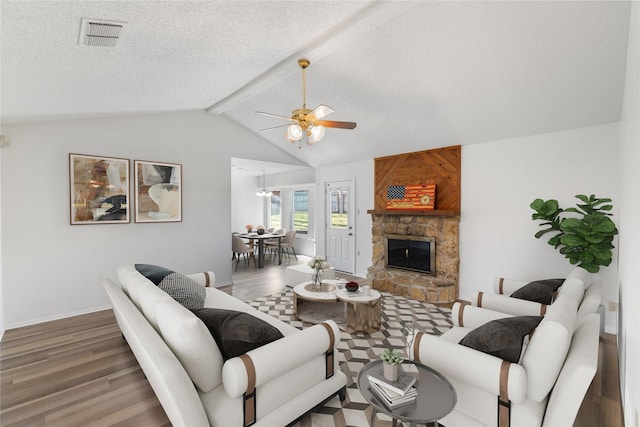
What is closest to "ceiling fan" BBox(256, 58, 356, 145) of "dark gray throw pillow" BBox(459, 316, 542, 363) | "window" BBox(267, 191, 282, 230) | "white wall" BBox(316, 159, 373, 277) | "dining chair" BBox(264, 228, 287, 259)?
"dark gray throw pillow" BBox(459, 316, 542, 363)

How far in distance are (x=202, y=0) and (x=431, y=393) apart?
9.46 feet

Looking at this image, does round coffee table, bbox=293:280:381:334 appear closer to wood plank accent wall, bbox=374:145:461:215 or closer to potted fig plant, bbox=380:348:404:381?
potted fig plant, bbox=380:348:404:381

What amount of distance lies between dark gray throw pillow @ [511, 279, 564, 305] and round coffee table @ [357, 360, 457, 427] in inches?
72.6

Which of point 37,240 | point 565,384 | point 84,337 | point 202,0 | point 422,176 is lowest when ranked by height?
point 84,337

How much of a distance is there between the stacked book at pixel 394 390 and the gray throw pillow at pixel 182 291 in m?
1.60

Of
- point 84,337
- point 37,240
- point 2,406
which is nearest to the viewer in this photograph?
point 2,406

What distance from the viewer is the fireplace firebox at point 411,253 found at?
17.0 feet

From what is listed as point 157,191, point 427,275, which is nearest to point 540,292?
point 427,275

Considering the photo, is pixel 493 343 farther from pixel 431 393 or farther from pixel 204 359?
pixel 204 359

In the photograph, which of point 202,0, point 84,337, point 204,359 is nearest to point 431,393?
point 204,359

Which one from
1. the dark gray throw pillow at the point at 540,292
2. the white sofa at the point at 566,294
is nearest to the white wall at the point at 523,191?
the white sofa at the point at 566,294

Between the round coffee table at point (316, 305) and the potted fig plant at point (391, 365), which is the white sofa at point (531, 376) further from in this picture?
the round coffee table at point (316, 305)

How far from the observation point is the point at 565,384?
1.46 m

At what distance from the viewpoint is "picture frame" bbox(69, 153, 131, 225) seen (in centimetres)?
414
